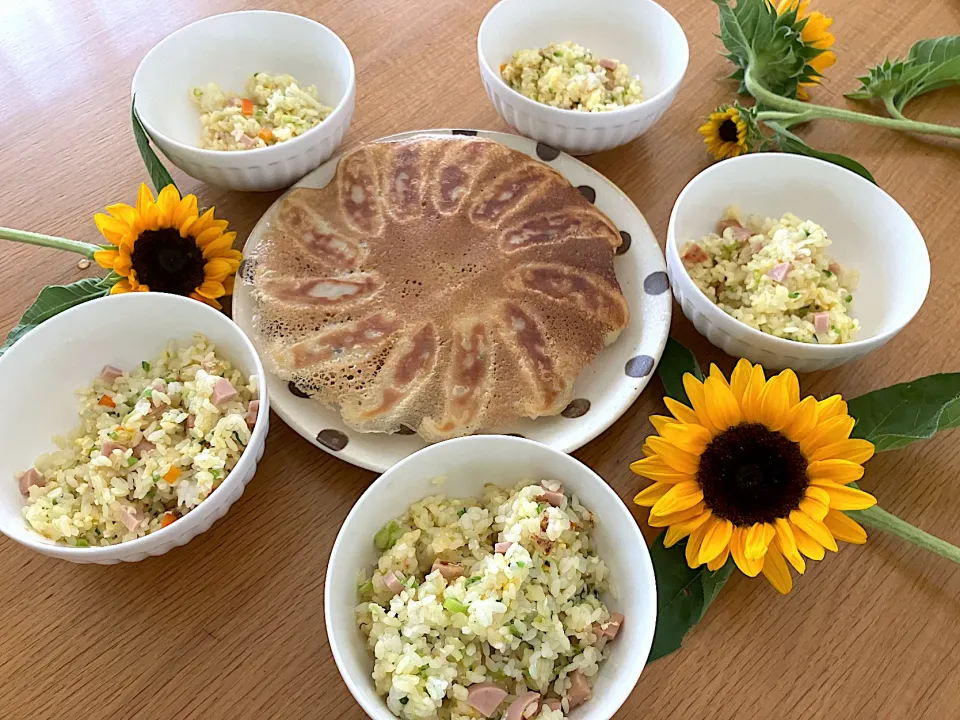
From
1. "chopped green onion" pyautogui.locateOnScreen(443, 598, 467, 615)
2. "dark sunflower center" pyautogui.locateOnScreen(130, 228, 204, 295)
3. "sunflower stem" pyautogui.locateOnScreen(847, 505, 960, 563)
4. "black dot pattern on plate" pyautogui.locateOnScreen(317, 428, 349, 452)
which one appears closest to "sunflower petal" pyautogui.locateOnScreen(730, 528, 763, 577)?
"sunflower stem" pyautogui.locateOnScreen(847, 505, 960, 563)

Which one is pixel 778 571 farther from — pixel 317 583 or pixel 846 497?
pixel 317 583

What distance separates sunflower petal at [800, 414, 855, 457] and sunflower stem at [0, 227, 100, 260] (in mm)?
1045

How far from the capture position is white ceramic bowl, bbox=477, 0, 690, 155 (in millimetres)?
1225

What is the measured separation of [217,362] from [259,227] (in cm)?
26

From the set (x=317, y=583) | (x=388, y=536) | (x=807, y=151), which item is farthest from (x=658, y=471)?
(x=807, y=151)

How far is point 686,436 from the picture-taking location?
2.91ft

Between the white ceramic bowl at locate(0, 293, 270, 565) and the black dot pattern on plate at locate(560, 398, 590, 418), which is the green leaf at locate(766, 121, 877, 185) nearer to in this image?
the black dot pattern on plate at locate(560, 398, 590, 418)

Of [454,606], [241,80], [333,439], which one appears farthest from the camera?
[241,80]

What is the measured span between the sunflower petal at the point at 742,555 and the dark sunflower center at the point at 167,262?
0.81 m

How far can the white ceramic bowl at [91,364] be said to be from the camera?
35.8 inches

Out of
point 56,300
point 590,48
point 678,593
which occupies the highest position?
Result: point 590,48

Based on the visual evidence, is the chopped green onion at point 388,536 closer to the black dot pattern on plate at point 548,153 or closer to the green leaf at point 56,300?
the green leaf at point 56,300

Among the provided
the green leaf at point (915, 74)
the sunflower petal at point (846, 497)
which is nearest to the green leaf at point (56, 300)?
the sunflower petal at point (846, 497)

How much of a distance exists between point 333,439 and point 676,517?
0.46 m
